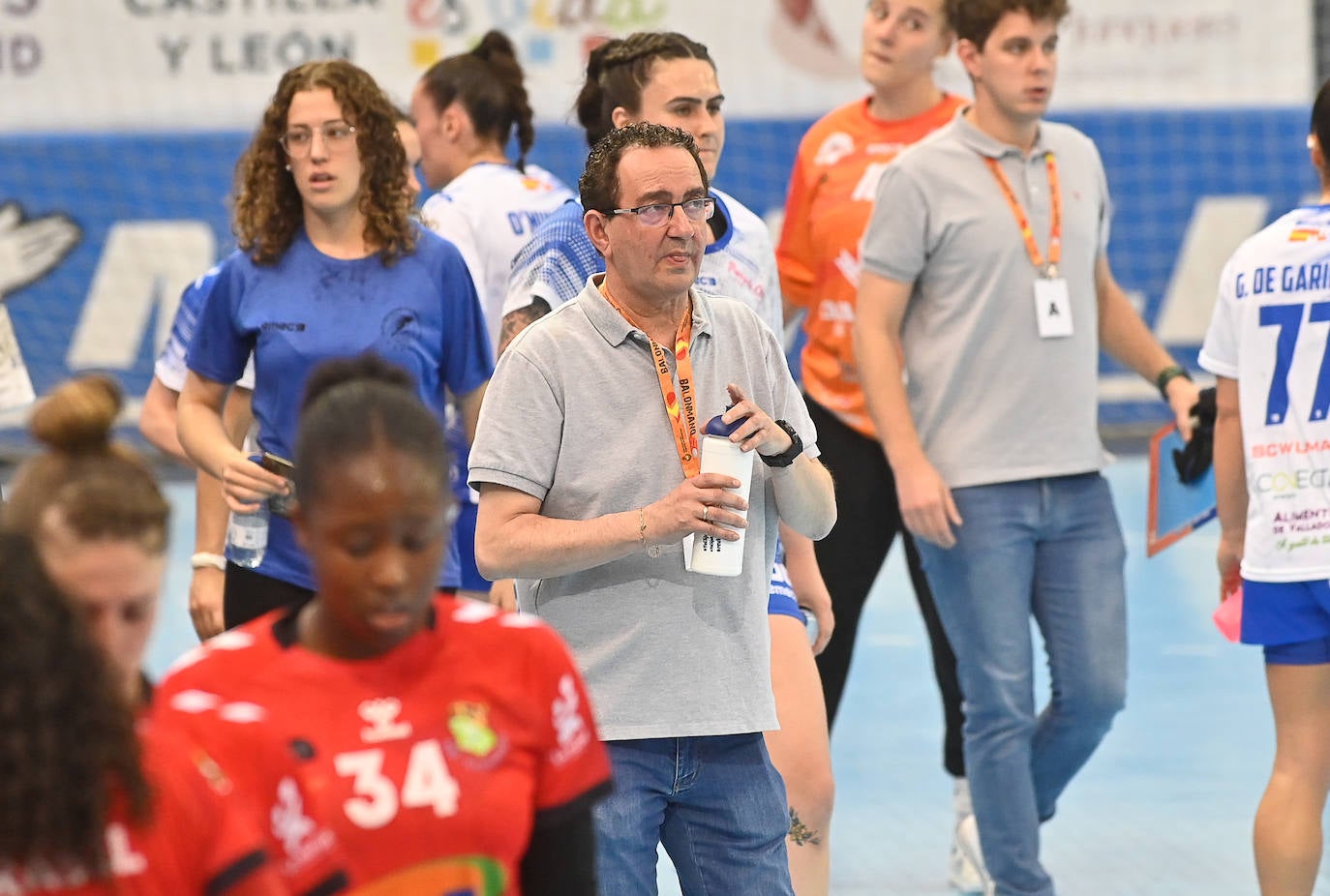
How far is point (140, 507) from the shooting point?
5.87 ft

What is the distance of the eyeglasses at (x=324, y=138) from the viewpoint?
3955 mm

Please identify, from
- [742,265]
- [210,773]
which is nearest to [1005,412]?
[742,265]

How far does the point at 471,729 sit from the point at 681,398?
Answer: 44.6 inches

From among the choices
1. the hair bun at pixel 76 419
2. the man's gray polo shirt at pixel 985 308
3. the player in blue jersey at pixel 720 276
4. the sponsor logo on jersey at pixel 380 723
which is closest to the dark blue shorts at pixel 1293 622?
the man's gray polo shirt at pixel 985 308

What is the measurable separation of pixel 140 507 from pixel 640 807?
1468 millimetres

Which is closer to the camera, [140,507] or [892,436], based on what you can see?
[140,507]

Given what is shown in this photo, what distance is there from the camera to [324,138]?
3.95m

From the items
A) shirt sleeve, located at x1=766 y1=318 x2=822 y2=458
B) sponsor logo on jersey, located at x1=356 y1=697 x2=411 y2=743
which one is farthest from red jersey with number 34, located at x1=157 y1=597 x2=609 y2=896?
shirt sleeve, located at x1=766 y1=318 x2=822 y2=458

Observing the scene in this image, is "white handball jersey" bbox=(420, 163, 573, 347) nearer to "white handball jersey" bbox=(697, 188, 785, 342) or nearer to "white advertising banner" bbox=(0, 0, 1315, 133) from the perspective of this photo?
"white handball jersey" bbox=(697, 188, 785, 342)

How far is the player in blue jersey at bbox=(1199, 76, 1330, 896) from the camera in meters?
3.88

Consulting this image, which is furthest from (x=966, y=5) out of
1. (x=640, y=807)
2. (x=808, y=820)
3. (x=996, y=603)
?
(x=640, y=807)

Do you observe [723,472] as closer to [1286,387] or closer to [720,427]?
[720,427]

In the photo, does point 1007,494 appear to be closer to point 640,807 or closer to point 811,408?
point 811,408

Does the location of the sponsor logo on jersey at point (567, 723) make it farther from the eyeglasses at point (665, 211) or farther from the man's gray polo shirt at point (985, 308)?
the man's gray polo shirt at point (985, 308)
